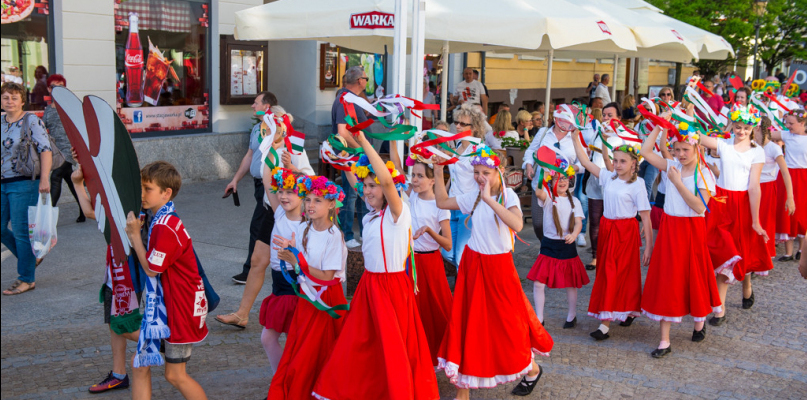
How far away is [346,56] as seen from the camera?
15875 mm

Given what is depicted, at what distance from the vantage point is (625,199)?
19.7 ft

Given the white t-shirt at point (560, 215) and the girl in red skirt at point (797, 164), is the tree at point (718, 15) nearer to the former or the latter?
the girl in red skirt at point (797, 164)

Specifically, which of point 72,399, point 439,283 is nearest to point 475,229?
point 439,283

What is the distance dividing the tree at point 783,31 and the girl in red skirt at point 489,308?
894 inches

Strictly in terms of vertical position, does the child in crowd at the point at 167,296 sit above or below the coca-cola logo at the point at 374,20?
below

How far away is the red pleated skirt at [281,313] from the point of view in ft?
14.9

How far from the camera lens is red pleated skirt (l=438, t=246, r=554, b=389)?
4.53 metres

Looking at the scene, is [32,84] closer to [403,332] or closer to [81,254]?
[81,254]

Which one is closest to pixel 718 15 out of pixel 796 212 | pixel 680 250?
pixel 796 212

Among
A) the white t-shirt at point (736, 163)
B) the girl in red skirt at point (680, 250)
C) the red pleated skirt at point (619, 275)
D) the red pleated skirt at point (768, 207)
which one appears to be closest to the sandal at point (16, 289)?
the red pleated skirt at point (619, 275)

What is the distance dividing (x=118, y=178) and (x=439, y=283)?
2225 millimetres

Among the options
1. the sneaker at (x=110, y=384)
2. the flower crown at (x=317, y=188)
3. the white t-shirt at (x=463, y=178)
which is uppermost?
the flower crown at (x=317, y=188)

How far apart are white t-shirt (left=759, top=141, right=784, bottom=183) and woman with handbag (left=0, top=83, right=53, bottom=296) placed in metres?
6.83

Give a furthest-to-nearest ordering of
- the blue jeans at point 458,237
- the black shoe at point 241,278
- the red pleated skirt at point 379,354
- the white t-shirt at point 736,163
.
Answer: the black shoe at point 241,278
the white t-shirt at point 736,163
the blue jeans at point 458,237
the red pleated skirt at point 379,354
